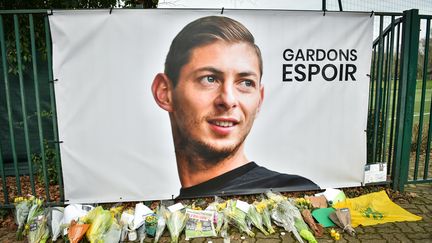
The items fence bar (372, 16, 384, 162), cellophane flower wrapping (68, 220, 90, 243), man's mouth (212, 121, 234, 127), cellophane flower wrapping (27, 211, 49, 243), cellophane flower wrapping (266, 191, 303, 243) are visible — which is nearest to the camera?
cellophane flower wrapping (68, 220, 90, 243)

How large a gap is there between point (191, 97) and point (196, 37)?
64cm

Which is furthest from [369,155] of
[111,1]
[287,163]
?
[111,1]

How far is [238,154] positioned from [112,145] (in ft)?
4.55

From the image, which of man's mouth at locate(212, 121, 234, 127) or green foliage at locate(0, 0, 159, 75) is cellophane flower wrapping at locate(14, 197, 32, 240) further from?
man's mouth at locate(212, 121, 234, 127)

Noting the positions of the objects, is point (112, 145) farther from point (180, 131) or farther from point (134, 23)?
point (134, 23)

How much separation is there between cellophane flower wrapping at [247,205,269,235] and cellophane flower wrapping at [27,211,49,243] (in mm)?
1963

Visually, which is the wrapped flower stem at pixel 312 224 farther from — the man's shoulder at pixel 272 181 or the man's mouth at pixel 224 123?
the man's mouth at pixel 224 123

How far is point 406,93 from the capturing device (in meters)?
3.75

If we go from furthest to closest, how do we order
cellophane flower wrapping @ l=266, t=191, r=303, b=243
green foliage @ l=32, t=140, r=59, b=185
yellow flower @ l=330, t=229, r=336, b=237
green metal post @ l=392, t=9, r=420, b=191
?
green foliage @ l=32, t=140, r=59, b=185, green metal post @ l=392, t=9, r=420, b=191, cellophane flower wrapping @ l=266, t=191, r=303, b=243, yellow flower @ l=330, t=229, r=336, b=237

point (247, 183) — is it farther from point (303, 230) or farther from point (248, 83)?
point (248, 83)

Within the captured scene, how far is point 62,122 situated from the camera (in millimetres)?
3344

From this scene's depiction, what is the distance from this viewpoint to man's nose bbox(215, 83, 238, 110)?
341cm

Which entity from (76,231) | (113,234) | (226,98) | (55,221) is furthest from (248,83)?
(55,221)

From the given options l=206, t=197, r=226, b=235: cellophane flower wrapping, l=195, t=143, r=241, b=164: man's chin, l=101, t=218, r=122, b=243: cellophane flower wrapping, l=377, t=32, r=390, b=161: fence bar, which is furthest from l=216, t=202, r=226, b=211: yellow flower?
l=377, t=32, r=390, b=161: fence bar
